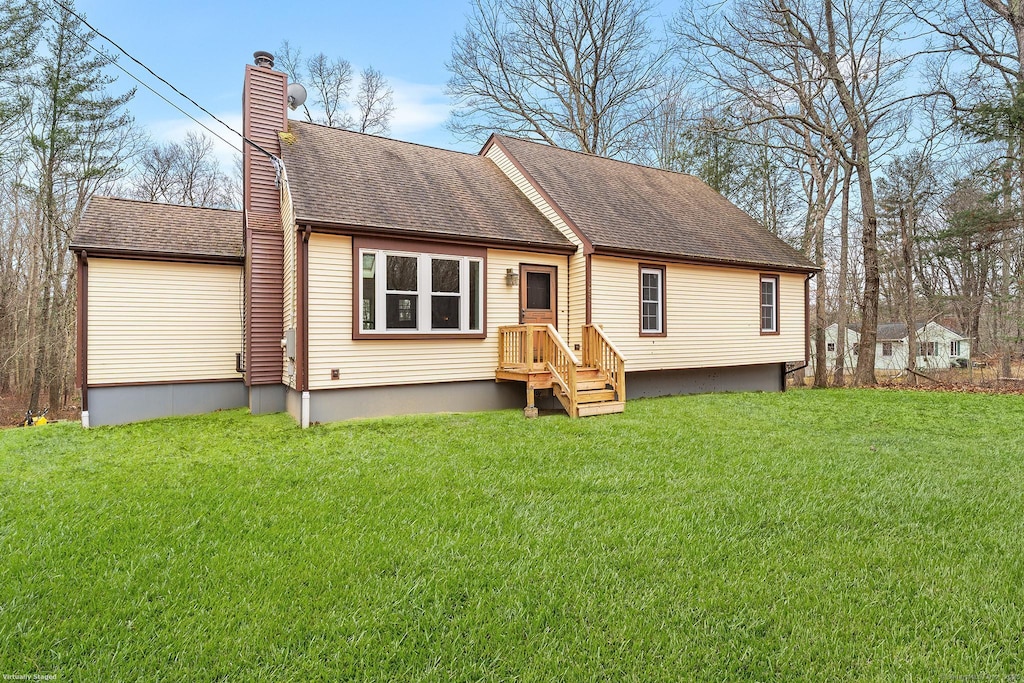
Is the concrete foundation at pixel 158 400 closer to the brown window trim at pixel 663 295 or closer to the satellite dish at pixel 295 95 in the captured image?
the satellite dish at pixel 295 95

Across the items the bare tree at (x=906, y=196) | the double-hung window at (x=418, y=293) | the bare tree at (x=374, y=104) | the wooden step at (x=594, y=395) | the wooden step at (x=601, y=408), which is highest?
the bare tree at (x=374, y=104)

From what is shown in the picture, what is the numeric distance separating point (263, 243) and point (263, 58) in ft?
10.9

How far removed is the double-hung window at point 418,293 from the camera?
8062 mm

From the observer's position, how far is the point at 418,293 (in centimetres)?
836

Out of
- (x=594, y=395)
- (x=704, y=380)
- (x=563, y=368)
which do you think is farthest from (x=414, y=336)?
(x=704, y=380)

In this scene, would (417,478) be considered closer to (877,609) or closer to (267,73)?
(877,609)

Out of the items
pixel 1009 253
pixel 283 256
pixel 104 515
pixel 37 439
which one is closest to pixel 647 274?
pixel 283 256

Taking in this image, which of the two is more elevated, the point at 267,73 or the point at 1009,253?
the point at 267,73

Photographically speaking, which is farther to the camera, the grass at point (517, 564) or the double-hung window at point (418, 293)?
the double-hung window at point (418, 293)

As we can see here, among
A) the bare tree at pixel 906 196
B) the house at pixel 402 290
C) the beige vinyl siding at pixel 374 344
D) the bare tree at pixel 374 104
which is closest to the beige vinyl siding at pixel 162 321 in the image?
the house at pixel 402 290

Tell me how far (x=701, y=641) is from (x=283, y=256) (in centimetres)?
878

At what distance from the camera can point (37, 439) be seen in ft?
23.1

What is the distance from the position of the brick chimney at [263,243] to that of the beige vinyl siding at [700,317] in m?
5.62

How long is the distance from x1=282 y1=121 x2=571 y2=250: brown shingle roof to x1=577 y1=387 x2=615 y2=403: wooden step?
2.86 m
